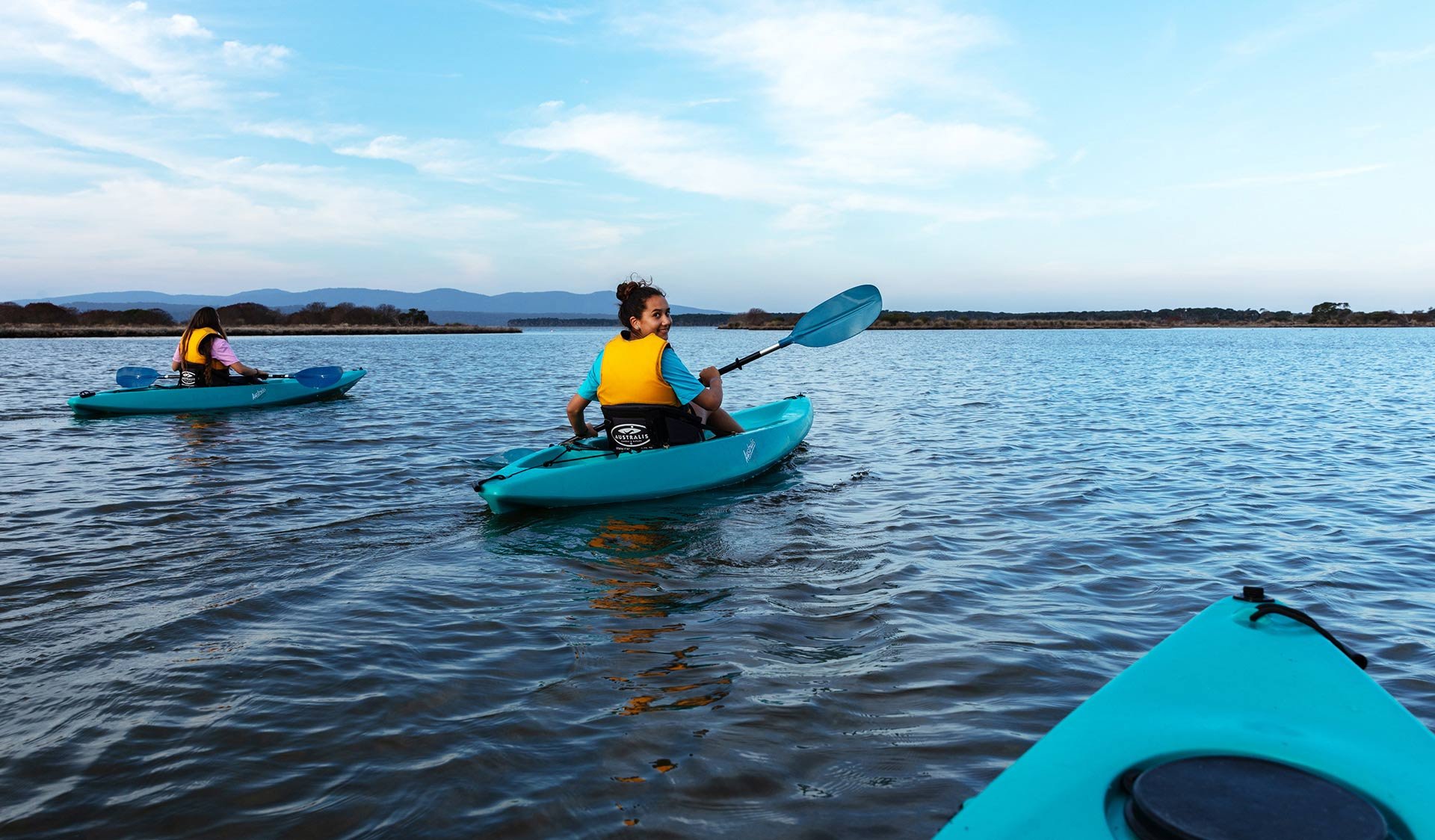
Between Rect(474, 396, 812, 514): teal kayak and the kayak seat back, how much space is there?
94 millimetres

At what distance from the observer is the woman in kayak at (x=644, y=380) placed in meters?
6.08

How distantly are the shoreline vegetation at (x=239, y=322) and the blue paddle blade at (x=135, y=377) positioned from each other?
178 feet

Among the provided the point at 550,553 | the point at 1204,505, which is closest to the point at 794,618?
the point at 550,553

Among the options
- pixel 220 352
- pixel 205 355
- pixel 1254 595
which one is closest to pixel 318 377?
pixel 220 352

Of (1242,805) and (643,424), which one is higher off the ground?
(643,424)

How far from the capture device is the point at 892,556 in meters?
5.04

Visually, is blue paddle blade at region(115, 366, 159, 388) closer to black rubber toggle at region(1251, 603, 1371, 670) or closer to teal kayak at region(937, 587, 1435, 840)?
teal kayak at region(937, 587, 1435, 840)

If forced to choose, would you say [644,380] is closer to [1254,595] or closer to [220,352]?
[1254,595]

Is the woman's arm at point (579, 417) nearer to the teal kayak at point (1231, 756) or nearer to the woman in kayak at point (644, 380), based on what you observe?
the woman in kayak at point (644, 380)

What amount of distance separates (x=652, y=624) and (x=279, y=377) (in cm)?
1127

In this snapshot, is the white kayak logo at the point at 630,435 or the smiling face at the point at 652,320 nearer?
the smiling face at the point at 652,320

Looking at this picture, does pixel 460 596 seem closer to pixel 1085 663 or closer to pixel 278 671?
pixel 278 671

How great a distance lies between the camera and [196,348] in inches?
464

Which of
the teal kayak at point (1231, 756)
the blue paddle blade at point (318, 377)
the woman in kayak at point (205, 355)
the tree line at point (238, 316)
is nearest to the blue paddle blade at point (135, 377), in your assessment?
the woman in kayak at point (205, 355)
